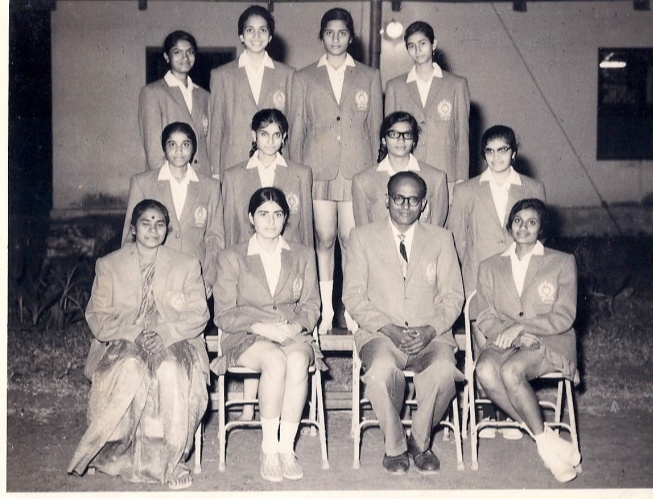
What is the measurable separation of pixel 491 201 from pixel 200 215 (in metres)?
1.86

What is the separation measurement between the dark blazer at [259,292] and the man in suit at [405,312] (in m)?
0.25

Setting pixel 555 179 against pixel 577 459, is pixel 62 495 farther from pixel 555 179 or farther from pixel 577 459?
pixel 555 179

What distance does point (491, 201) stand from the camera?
502cm

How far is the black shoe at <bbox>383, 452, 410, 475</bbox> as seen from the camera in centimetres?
432

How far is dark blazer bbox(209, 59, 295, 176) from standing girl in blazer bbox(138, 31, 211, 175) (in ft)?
0.67

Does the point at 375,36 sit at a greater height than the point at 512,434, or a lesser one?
greater

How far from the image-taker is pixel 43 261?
893 centimetres

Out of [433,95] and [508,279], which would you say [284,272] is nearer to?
[508,279]

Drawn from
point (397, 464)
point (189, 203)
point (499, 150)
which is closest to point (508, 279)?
point (499, 150)

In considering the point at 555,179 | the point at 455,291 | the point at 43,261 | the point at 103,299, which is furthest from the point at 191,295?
the point at 555,179

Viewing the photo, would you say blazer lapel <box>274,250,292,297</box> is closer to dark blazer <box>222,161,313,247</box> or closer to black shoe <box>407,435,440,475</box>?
dark blazer <box>222,161,313,247</box>

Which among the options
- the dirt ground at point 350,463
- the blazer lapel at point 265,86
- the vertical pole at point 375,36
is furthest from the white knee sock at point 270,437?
the vertical pole at point 375,36

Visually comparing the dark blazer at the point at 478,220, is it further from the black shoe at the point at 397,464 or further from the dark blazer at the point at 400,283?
the black shoe at the point at 397,464

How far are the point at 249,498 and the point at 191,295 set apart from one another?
1204 mm
